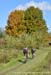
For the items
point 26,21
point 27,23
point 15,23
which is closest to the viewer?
point 15,23

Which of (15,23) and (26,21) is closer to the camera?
(15,23)

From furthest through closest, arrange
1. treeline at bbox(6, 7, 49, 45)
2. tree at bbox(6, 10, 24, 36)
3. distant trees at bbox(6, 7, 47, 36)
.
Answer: distant trees at bbox(6, 7, 47, 36) → treeline at bbox(6, 7, 49, 45) → tree at bbox(6, 10, 24, 36)

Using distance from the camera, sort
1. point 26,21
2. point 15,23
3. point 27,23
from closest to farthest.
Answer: point 15,23, point 27,23, point 26,21

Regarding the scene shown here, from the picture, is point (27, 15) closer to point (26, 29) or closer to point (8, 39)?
point (26, 29)

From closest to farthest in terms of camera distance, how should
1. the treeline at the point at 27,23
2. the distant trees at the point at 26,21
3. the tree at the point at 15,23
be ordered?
the tree at the point at 15,23
the treeline at the point at 27,23
the distant trees at the point at 26,21

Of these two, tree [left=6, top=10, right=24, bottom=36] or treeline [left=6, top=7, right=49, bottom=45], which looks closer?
tree [left=6, top=10, right=24, bottom=36]

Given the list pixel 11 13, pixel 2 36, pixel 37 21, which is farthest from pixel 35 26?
pixel 2 36

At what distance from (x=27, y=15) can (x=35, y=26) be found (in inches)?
195

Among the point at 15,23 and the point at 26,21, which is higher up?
the point at 26,21

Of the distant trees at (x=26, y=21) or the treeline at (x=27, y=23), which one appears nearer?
the treeline at (x=27, y=23)

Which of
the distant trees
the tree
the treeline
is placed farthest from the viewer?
the distant trees

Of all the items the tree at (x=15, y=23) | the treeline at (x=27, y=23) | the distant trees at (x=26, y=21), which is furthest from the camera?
the distant trees at (x=26, y=21)

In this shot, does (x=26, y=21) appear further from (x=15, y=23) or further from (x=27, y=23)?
(x=15, y=23)

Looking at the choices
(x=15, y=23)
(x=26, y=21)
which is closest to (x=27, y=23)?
(x=26, y=21)
